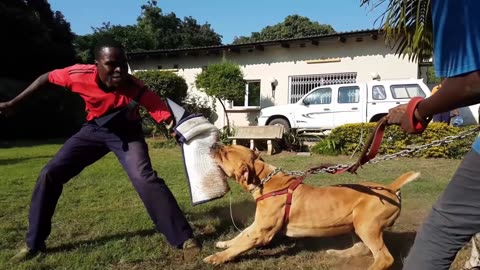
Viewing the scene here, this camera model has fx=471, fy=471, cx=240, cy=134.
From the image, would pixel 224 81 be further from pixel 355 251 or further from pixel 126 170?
pixel 355 251

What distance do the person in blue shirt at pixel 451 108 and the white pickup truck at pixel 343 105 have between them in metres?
12.4

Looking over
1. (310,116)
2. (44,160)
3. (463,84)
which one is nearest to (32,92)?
(463,84)

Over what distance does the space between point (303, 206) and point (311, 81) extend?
14902 millimetres

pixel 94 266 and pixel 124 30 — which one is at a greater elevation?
pixel 124 30

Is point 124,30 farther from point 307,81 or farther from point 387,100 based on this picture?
point 387,100

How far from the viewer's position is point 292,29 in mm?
48031

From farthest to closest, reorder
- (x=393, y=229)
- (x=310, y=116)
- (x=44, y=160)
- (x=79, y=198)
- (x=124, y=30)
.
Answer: (x=124, y=30)
(x=310, y=116)
(x=44, y=160)
(x=79, y=198)
(x=393, y=229)

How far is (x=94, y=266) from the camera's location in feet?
13.0

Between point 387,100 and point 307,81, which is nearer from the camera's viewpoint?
point 387,100

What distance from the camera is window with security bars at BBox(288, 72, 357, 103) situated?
1764 centimetres

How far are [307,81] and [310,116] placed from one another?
3672mm

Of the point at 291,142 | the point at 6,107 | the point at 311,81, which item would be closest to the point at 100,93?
the point at 6,107

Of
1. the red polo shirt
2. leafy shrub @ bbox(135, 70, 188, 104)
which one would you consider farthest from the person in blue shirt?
leafy shrub @ bbox(135, 70, 188, 104)

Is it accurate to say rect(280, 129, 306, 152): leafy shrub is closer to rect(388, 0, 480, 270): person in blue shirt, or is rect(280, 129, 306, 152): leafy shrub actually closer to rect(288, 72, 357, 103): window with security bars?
rect(288, 72, 357, 103): window with security bars
